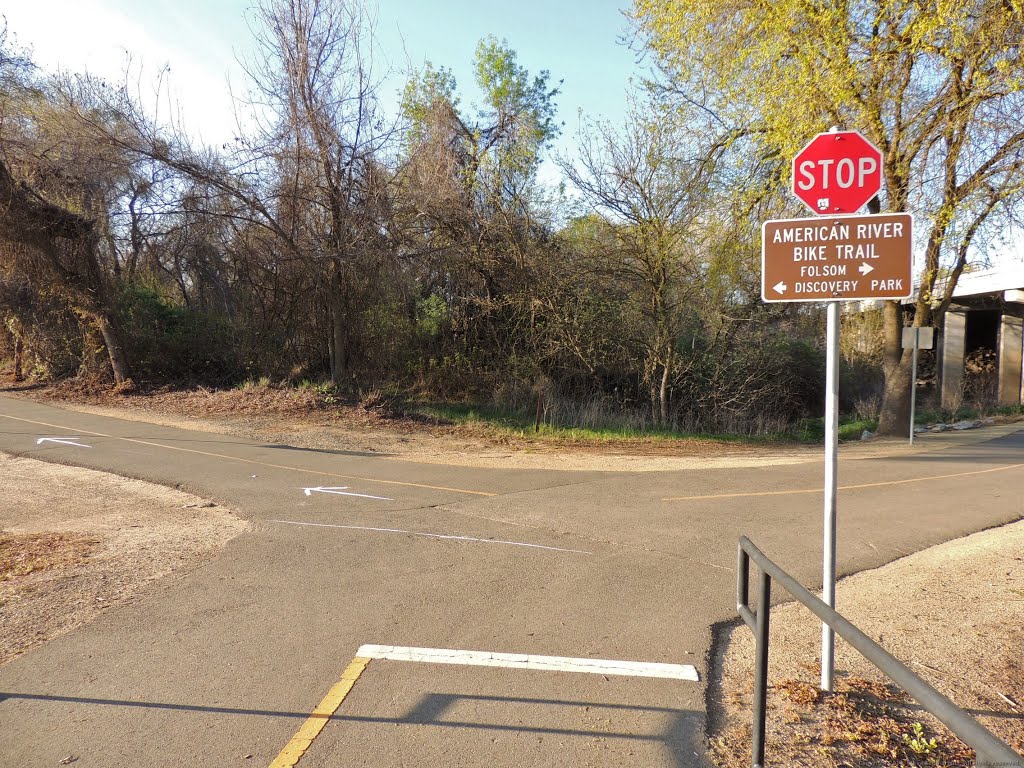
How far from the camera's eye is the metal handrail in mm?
1675

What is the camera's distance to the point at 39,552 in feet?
22.3

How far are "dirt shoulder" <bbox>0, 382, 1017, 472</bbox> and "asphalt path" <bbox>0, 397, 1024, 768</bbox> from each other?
8.71 feet

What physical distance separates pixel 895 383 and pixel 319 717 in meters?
19.9

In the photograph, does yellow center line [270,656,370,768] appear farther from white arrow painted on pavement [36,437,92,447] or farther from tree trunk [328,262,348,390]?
tree trunk [328,262,348,390]

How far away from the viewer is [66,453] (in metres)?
13.0

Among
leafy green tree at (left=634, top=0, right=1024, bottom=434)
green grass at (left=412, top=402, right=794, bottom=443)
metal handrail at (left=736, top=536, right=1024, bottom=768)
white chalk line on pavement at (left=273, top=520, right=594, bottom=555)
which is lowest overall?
white chalk line on pavement at (left=273, top=520, right=594, bottom=555)

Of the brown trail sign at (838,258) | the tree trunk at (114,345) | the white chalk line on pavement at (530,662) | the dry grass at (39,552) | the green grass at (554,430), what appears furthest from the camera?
the tree trunk at (114,345)

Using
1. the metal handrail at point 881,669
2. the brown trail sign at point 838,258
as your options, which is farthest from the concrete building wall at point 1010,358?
the metal handrail at point 881,669

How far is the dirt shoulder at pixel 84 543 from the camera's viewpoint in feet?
17.3

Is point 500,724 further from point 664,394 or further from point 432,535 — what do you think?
point 664,394

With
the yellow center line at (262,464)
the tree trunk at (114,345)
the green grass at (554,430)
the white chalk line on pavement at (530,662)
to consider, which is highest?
the tree trunk at (114,345)

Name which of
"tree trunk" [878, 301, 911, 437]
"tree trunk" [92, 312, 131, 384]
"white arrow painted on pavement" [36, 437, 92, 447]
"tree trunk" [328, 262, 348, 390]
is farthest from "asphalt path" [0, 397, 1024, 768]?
"tree trunk" [92, 312, 131, 384]

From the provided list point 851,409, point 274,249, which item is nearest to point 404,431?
point 274,249

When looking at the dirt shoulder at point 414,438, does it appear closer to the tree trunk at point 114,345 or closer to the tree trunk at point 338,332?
the tree trunk at point 114,345
